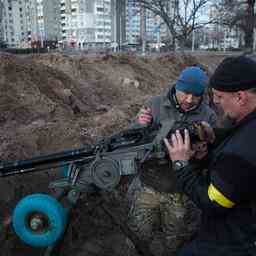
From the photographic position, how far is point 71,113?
9539 millimetres

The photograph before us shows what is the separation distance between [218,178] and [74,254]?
2353mm

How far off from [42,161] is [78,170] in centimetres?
23

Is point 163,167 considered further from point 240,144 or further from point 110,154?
point 240,144

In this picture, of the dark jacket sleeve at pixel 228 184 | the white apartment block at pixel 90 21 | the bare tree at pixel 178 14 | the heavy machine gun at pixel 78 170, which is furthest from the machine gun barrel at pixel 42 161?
the white apartment block at pixel 90 21

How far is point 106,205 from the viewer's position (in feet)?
9.54

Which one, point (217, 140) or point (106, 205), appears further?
point (106, 205)

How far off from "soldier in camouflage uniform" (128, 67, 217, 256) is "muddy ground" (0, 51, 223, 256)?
15.8 inches

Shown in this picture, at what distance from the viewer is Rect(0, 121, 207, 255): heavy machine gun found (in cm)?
226

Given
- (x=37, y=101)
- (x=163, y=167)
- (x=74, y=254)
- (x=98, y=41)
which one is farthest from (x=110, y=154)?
(x=98, y=41)

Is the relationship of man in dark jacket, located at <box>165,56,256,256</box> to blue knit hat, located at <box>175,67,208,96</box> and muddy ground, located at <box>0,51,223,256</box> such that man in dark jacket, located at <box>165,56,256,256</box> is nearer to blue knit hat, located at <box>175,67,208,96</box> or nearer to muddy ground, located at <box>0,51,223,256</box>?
blue knit hat, located at <box>175,67,208,96</box>

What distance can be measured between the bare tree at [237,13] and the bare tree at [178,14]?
185 centimetres

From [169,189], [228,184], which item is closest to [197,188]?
[228,184]

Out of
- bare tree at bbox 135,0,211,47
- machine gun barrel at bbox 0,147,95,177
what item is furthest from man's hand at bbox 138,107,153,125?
bare tree at bbox 135,0,211,47

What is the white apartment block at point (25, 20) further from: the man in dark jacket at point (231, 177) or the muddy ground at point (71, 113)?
the man in dark jacket at point (231, 177)
